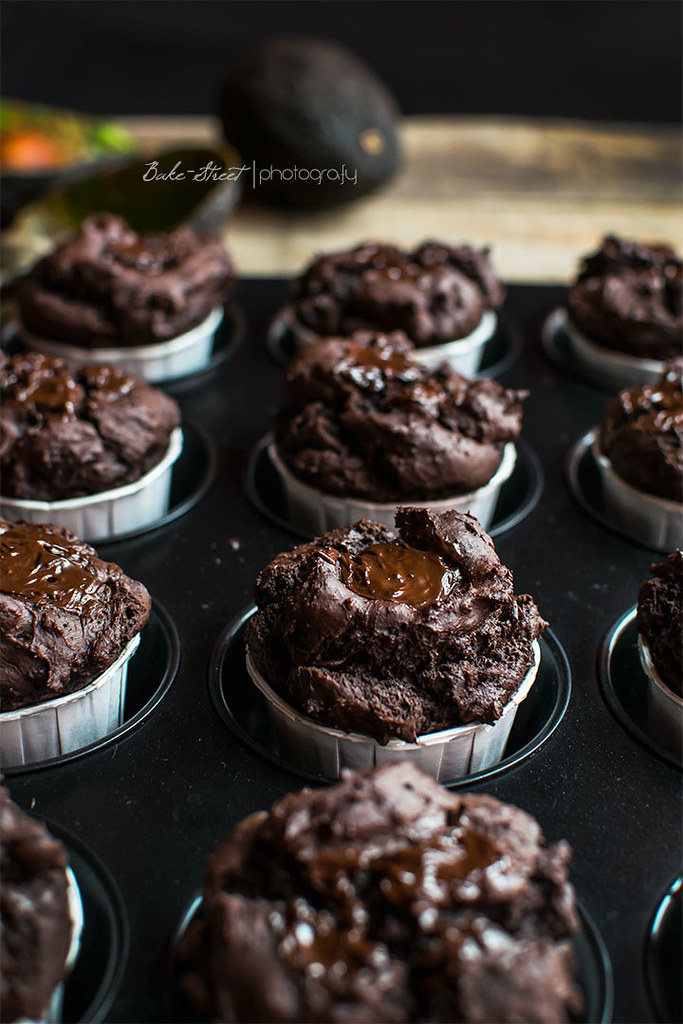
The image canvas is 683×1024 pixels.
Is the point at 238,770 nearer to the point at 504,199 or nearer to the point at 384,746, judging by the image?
the point at 384,746

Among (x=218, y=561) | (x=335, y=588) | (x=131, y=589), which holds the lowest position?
(x=218, y=561)

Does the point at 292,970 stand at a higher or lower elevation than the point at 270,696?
higher

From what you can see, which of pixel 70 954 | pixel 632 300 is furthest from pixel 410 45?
pixel 70 954

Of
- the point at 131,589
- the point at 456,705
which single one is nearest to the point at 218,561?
the point at 131,589

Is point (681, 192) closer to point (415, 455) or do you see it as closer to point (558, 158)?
point (558, 158)

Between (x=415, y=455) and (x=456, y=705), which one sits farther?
(x=415, y=455)

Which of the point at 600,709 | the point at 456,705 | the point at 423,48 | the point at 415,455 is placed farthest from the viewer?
the point at 423,48

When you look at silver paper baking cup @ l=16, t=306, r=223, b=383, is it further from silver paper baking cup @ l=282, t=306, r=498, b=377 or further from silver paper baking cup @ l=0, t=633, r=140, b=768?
silver paper baking cup @ l=0, t=633, r=140, b=768
